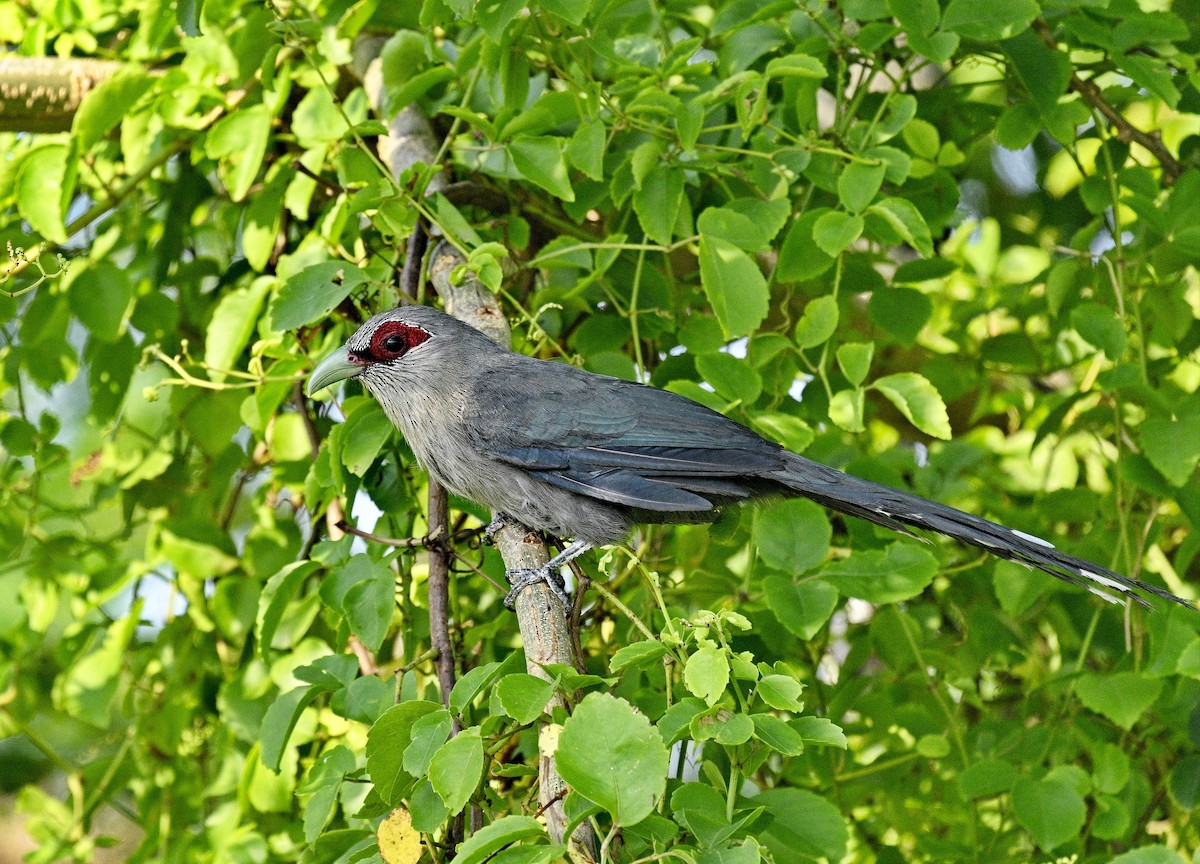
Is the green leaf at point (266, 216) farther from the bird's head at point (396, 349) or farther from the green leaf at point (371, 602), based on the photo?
the green leaf at point (371, 602)

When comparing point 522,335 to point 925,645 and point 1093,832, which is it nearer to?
point 925,645

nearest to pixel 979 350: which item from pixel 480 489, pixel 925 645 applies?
pixel 925 645

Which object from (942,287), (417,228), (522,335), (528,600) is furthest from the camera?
(942,287)

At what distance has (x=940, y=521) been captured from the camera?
8.23 ft

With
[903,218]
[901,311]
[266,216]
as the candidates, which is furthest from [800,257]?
[266,216]

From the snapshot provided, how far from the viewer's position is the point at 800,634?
236cm

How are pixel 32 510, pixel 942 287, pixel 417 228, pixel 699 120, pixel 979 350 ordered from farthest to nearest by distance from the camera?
pixel 942 287
pixel 979 350
pixel 32 510
pixel 417 228
pixel 699 120

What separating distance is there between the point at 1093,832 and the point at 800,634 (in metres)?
0.93

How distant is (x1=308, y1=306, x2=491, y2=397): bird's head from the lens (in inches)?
110

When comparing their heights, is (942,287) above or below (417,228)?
below

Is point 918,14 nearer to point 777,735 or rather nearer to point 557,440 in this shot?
point 557,440

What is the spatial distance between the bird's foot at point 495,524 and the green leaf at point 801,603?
73 centimetres

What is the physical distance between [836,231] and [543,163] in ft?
2.20

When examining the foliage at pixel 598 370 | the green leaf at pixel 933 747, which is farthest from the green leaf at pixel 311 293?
the green leaf at pixel 933 747
